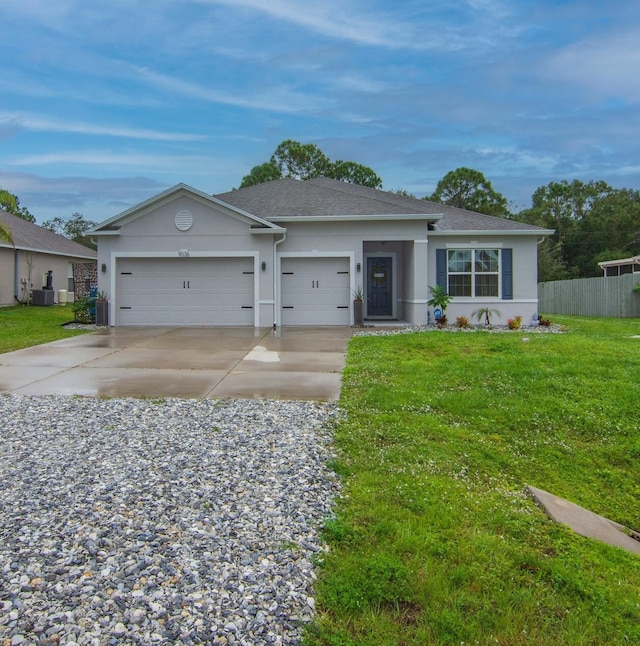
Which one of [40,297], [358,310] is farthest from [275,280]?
[40,297]

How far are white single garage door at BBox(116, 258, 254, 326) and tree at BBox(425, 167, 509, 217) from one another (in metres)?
27.1

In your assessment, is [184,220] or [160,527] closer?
[160,527]

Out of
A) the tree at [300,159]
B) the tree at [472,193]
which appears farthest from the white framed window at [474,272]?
the tree at [300,159]

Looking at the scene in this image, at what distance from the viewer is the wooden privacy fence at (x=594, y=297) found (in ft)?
64.7

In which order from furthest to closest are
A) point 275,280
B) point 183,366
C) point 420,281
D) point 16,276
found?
1. point 16,276
2. point 420,281
3. point 275,280
4. point 183,366

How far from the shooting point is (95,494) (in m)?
3.48

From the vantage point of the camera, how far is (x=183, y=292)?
1505 centimetres

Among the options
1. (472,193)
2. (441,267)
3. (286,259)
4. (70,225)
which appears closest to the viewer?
(286,259)

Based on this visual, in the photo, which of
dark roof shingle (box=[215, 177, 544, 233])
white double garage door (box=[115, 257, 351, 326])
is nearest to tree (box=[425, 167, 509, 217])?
dark roof shingle (box=[215, 177, 544, 233])

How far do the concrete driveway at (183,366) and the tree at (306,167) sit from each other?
87.4 ft

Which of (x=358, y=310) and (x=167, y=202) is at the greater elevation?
(x=167, y=202)

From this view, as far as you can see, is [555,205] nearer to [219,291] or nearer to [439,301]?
[439,301]

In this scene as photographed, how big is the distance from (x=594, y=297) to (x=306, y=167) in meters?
23.1

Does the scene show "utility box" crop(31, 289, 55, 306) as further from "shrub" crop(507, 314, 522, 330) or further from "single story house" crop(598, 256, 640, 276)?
"single story house" crop(598, 256, 640, 276)
